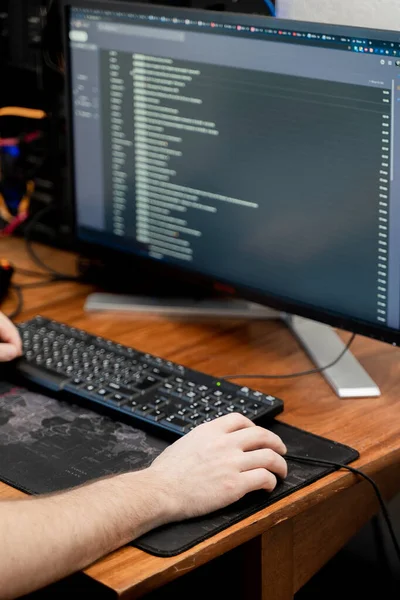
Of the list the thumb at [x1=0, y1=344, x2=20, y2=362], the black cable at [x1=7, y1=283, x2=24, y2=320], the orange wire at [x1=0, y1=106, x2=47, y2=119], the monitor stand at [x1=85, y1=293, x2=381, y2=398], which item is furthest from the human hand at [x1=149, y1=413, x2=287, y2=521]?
the orange wire at [x1=0, y1=106, x2=47, y2=119]

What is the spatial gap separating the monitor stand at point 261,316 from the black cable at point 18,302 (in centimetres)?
11

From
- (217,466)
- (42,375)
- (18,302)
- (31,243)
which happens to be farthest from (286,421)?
(31,243)

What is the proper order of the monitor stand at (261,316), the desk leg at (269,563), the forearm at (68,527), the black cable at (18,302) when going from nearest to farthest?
the forearm at (68,527) < the desk leg at (269,563) < the monitor stand at (261,316) < the black cable at (18,302)

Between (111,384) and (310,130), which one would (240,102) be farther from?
(111,384)

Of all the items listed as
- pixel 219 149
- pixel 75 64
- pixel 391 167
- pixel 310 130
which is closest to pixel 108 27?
pixel 75 64

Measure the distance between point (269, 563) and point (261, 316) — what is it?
0.54 metres

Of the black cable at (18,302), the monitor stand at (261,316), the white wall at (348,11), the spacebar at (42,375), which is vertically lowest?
the black cable at (18,302)

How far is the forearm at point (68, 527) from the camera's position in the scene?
927mm

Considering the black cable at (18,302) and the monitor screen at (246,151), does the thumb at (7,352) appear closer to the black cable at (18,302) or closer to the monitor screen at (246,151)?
the black cable at (18,302)

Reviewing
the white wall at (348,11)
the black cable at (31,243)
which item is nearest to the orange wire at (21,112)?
the black cable at (31,243)

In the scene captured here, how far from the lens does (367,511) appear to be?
1.35m

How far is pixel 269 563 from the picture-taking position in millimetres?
1099

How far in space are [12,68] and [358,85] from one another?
87 cm

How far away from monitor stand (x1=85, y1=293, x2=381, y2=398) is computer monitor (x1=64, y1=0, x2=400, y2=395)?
50 millimetres
